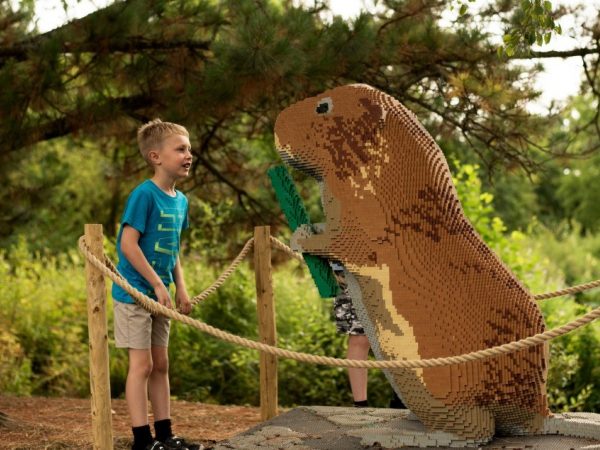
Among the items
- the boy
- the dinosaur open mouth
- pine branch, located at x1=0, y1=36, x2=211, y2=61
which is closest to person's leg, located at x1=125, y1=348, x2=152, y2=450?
the boy

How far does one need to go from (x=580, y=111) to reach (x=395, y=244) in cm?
2895

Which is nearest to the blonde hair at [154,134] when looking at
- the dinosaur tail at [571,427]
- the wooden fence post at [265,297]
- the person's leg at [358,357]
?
the wooden fence post at [265,297]

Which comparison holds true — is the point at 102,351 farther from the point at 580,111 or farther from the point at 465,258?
the point at 580,111

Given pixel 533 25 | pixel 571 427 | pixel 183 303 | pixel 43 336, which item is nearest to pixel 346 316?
pixel 183 303

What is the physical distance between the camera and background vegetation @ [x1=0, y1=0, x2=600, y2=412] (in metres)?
6.08

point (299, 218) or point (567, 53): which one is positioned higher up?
point (567, 53)

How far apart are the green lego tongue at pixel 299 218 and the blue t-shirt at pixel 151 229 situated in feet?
1.85

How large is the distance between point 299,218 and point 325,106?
23.7 inches

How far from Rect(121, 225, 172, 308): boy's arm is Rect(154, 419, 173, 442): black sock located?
2.31 feet

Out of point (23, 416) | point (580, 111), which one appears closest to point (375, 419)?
point (23, 416)

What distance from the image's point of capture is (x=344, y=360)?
3.95 m

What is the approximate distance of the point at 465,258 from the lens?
440 cm

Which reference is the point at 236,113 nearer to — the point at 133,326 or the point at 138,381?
the point at 133,326

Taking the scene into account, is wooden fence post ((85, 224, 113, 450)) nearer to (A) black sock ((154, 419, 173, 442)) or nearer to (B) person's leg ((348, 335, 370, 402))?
(A) black sock ((154, 419, 173, 442))
